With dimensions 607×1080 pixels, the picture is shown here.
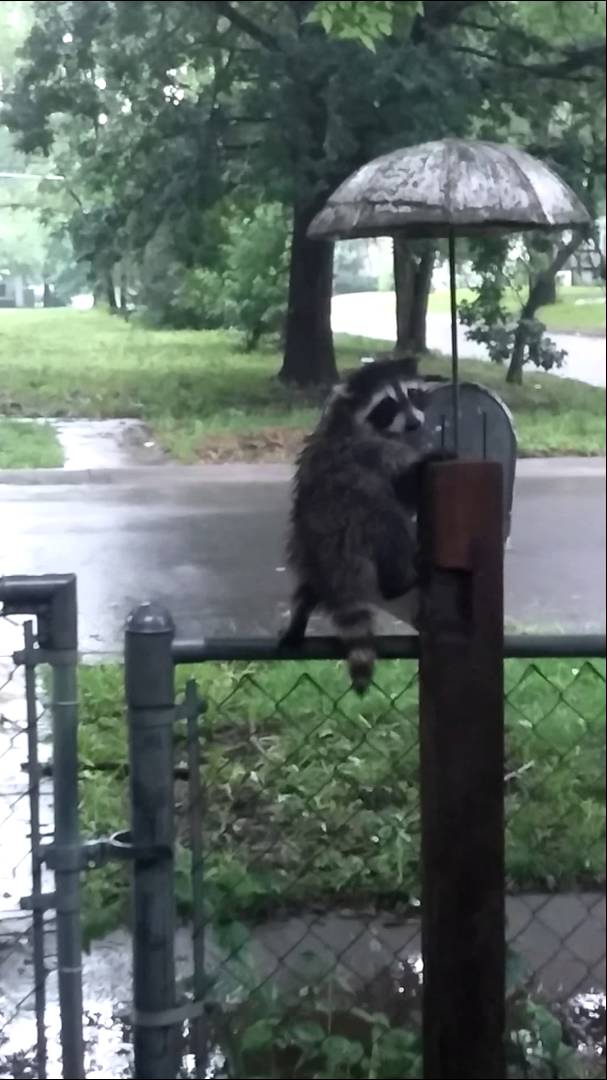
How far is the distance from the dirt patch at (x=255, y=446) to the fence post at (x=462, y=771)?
3.54ft

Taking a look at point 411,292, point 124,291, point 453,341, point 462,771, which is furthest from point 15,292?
point 462,771

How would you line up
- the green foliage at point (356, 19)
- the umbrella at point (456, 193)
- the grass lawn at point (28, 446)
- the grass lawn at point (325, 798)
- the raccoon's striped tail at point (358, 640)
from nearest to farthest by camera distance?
the raccoon's striped tail at point (358, 640) → the umbrella at point (456, 193) → the grass lawn at point (28, 446) → the grass lawn at point (325, 798) → the green foliage at point (356, 19)

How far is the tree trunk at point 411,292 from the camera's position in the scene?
226 centimetres

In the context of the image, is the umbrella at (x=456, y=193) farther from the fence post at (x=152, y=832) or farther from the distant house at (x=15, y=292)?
the fence post at (x=152, y=832)

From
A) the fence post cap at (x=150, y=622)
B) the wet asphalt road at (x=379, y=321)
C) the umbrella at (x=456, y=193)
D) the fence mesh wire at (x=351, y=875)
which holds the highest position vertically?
the umbrella at (x=456, y=193)

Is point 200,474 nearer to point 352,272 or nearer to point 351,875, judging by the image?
point 352,272

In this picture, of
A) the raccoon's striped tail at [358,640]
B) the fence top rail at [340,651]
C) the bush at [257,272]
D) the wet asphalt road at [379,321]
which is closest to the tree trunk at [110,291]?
the bush at [257,272]

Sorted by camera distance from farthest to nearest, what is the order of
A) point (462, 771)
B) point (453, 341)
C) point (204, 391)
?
point (204, 391)
point (453, 341)
point (462, 771)

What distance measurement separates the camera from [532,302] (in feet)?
8.27

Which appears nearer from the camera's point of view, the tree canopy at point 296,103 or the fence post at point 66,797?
the fence post at point 66,797

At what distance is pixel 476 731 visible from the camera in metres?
1.40

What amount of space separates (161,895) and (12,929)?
412 mm

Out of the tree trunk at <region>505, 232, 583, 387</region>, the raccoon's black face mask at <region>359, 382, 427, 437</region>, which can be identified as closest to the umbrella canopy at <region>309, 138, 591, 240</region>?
the raccoon's black face mask at <region>359, 382, 427, 437</region>

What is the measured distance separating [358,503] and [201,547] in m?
0.78
